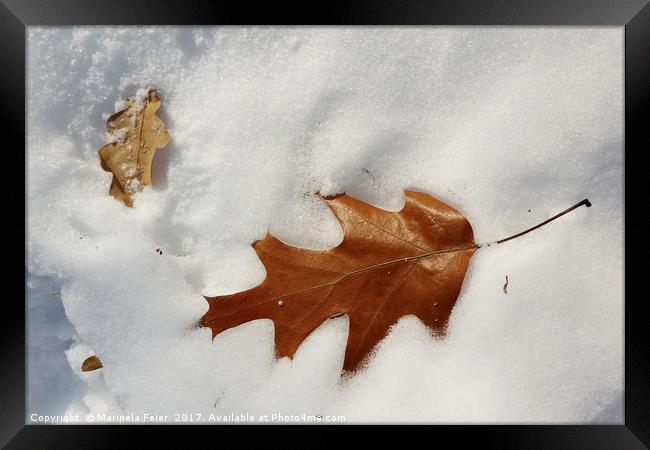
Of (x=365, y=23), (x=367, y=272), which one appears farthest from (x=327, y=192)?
(x=365, y=23)

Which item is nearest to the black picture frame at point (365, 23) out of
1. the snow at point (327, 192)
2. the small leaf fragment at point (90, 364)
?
the snow at point (327, 192)

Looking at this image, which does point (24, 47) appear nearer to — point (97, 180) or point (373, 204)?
point (97, 180)

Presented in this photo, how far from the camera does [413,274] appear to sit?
1.07m

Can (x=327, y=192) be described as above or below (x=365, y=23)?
below

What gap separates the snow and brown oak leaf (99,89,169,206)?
0.03 meters

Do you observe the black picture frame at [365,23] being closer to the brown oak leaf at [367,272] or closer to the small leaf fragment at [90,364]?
the small leaf fragment at [90,364]

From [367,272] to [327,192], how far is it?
0.25 meters

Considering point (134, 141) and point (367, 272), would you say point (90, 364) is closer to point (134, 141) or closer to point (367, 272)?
point (134, 141)

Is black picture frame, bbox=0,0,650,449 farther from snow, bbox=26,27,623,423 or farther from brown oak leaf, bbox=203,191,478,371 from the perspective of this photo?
brown oak leaf, bbox=203,191,478,371

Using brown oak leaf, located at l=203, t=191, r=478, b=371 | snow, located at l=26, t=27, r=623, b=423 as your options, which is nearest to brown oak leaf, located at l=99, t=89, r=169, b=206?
snow, located at l=26, t=27, r=623, b=423

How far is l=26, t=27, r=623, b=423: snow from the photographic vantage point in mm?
1083

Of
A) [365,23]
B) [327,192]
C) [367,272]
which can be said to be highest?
[365,23]

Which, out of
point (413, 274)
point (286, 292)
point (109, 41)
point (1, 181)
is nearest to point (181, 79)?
point (109, 41)

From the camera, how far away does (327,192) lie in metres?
1.12
